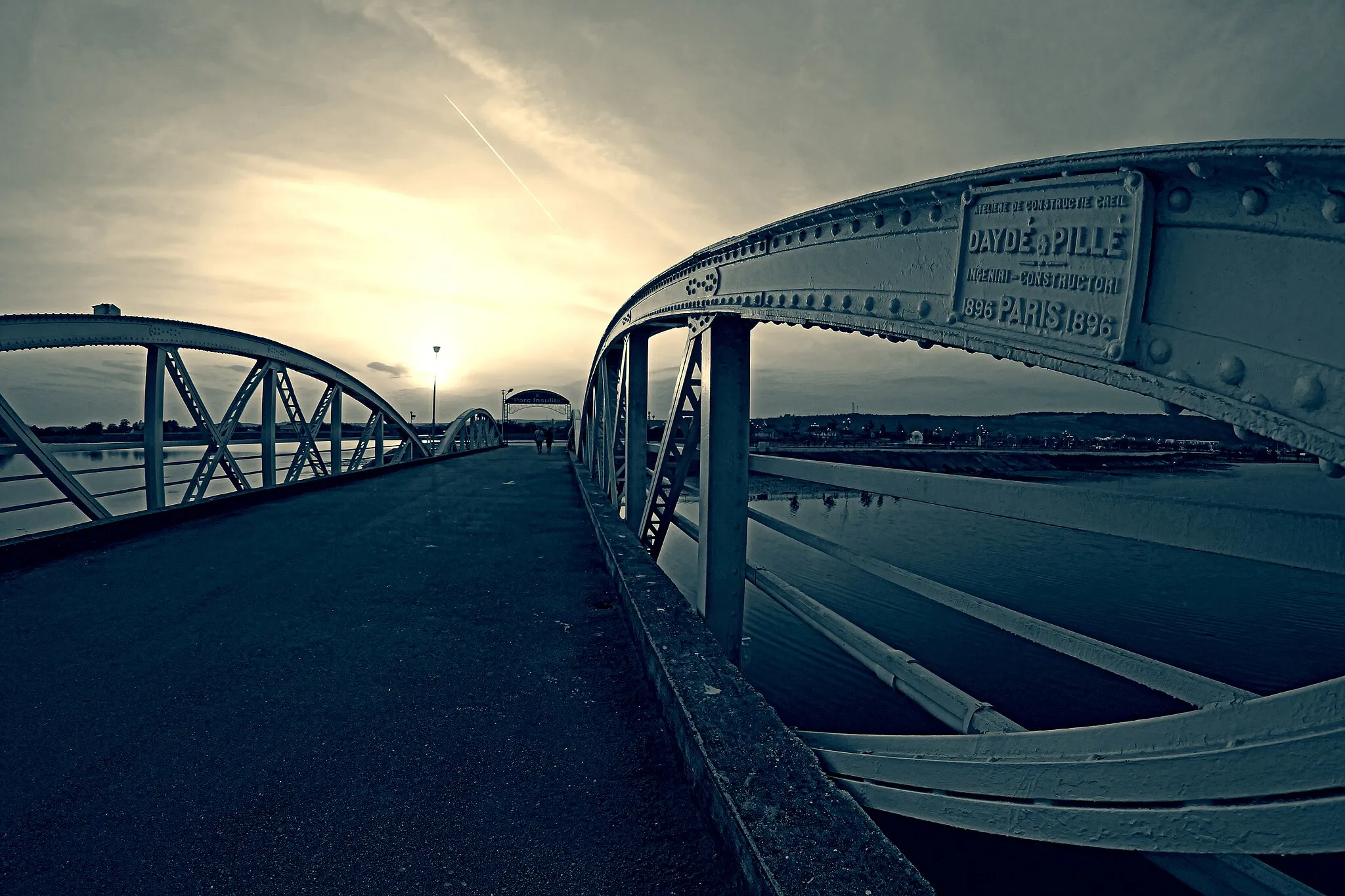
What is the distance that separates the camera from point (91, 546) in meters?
6.16

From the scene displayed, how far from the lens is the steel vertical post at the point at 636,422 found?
346 inches

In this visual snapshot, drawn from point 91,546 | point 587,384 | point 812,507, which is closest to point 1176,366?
point 91,546

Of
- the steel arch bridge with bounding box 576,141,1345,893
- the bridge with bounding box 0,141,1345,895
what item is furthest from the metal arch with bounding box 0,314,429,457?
the steel arch bridge with bounding box 576,141,1345,893

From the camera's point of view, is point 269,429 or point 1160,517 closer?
point 1160,517

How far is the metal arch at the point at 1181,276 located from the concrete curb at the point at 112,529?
773 cm

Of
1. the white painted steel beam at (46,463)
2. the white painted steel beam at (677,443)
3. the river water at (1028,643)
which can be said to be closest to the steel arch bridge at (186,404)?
the white painted steel beam at (46,463)

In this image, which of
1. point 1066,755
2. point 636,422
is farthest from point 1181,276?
point 636,422

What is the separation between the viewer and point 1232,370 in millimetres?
1399

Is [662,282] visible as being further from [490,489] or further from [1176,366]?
[490,489]

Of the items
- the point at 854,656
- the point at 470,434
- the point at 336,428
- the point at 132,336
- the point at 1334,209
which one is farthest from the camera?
the point at 470,434

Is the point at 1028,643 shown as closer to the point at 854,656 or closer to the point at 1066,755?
the point at 854,656

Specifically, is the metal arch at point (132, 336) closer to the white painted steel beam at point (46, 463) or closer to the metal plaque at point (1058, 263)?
the white painted steel beam at point (46, 463)

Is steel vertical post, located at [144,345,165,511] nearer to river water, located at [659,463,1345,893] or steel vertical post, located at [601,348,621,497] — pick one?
steel vertical post, located at [601,348,621,497]

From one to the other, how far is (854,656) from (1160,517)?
8.00 feet
